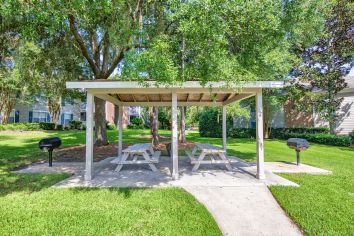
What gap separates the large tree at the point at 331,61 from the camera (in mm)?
17391

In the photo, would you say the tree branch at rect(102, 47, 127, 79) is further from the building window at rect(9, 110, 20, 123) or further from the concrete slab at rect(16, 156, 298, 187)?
the building window at rect(9, 110, 20, 123)

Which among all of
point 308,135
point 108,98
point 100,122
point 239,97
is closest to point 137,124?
point 100,122

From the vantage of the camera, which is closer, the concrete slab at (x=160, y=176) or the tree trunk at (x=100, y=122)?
the concrete slab at (x=160, y=176)

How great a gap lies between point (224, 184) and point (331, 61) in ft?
58.5

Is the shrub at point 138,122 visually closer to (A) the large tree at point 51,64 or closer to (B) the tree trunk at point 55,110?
(B) the tree trunk at point 55,110

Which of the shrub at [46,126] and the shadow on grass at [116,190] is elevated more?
the shrub at [46,126]

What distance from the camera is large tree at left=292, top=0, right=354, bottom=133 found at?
17391 mm

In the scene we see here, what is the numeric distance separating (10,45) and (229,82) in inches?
393

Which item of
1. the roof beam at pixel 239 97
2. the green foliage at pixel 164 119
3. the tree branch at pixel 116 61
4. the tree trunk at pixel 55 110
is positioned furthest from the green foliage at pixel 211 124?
the tree trunk at pixel 55 110

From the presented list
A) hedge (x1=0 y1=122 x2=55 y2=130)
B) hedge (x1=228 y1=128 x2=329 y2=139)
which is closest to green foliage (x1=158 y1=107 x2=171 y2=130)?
hedge (x1=228 y1=128 x2=329 y2=139)

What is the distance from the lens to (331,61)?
1823cm

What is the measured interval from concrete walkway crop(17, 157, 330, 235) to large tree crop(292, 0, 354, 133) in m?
13.2

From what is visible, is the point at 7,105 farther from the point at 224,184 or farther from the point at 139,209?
the point at 224,184

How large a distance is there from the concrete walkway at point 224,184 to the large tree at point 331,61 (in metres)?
13.2
